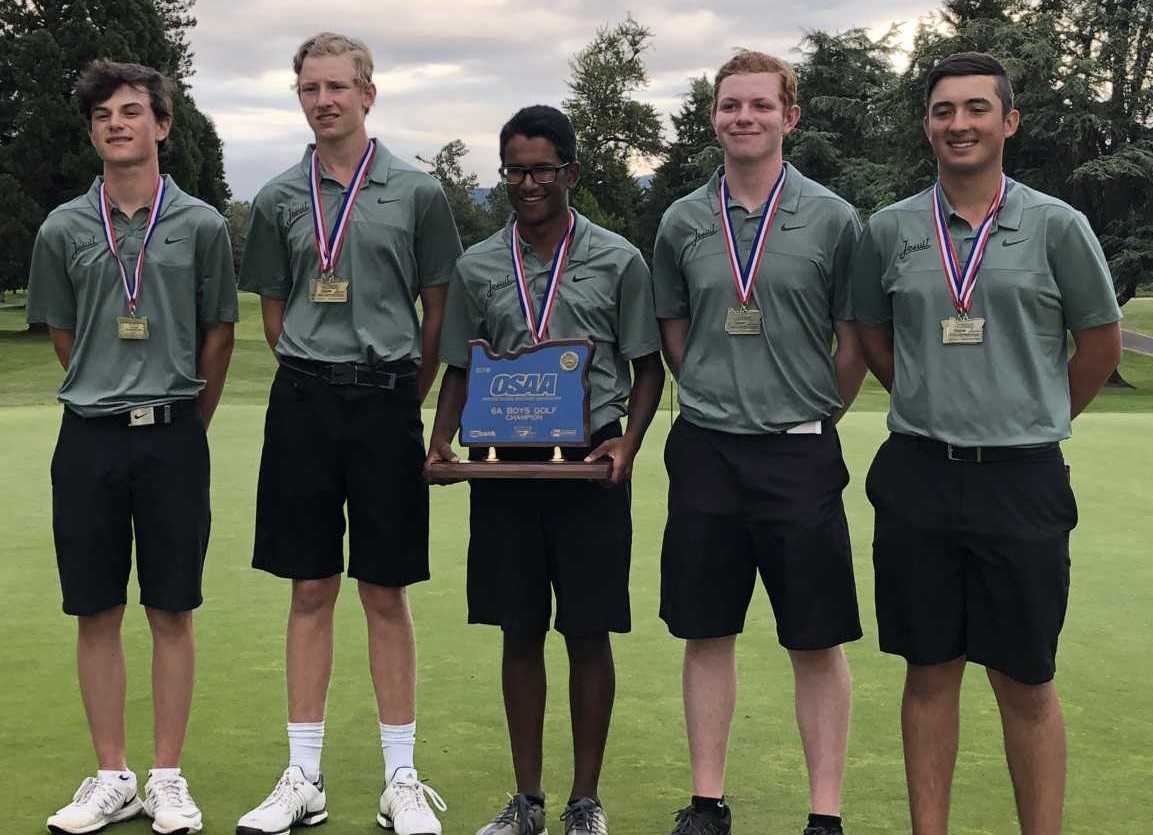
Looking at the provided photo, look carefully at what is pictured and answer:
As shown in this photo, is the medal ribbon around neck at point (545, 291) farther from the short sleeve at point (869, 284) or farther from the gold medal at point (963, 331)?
the gold medal at point (963, 331)

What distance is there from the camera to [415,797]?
420 centimetres

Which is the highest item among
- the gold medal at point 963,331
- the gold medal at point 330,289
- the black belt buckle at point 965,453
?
the gold medal at point 330,289

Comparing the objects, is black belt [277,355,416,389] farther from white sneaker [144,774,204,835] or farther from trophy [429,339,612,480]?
white sneaker [144,774,204,835]

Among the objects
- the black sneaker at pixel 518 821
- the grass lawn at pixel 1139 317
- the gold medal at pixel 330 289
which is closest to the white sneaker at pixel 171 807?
the black sneaker at pixel 518 821

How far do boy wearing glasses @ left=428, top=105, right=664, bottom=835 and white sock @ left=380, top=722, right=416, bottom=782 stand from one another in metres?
0.35

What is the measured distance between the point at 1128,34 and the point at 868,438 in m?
28.2

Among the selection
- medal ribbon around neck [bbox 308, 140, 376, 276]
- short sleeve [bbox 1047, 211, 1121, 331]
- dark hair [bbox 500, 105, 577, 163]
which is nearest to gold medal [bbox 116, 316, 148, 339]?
medal ribbon around neck [bbox 308, 140, 376, 276]

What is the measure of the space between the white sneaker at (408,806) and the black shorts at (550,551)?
52cm

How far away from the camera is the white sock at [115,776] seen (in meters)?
4.25

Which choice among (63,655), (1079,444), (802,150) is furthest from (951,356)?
(802,150)

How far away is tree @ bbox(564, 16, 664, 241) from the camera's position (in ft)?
211

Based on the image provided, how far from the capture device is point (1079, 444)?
496 inches

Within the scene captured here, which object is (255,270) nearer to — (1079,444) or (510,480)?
(510,480)

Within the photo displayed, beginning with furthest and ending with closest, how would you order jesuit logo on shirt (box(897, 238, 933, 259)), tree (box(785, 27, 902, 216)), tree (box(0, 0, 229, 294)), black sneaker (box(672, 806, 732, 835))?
tree (box(785, 27, 902, 216)), tree (box(0, 0, 229, 294)), black sneaker (box(672, 806, 732, 835)), jesuit logo on shirt (box(897, 238, 933, 259))
